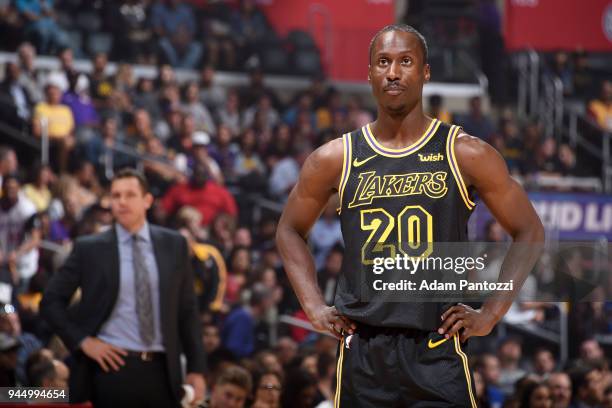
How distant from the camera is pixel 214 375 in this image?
8836 millimetres

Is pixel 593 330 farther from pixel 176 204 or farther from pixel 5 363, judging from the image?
pixel 5 363

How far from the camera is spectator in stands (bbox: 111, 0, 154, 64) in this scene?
15461 mm

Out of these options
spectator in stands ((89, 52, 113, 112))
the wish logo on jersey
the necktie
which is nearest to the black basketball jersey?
the wish logo on jersey

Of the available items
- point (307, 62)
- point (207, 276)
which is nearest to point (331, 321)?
point (207, 276)

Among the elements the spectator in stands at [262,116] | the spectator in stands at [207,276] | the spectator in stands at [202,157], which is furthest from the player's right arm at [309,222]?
the spectator in stands at [262,116]

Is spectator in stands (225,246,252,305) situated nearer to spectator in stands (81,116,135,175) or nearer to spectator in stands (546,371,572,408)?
spectator in stands (81,116,135,175)

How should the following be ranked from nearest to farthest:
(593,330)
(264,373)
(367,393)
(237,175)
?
(367,393)
(264,373)
(593,330)
(237,175)

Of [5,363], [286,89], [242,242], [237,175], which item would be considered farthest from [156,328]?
[286,89]

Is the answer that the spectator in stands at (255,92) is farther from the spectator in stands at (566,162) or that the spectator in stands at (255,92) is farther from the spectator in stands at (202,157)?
the spectator in stands at (566,162)

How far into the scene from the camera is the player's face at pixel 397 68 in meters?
3.98

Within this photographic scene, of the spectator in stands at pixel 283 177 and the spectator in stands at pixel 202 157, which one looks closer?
the spectator in stands at pixel 202 157

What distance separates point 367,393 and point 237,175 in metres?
9.81

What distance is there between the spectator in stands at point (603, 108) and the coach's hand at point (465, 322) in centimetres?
1396

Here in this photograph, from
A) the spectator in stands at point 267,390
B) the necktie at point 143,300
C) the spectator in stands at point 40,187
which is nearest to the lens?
the necktie at point 143,300
